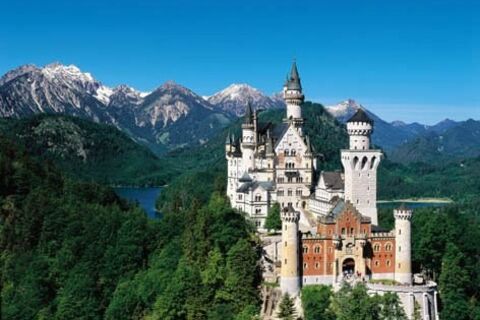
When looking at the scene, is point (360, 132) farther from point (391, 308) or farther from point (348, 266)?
point (391, 308)

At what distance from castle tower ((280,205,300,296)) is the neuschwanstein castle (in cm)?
10

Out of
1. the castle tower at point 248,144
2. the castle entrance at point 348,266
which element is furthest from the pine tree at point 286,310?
the castle tower at point 248,144

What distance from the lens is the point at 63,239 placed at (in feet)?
302

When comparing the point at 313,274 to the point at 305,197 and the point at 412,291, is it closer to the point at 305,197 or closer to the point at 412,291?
the point at 412,291

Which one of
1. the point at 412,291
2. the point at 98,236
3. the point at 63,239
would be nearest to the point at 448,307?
the point at 412,291

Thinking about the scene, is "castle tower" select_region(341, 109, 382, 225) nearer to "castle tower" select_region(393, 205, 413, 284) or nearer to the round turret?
the round turret

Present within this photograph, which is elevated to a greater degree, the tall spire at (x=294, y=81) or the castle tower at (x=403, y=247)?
the tall spire at (x=294, y=81)

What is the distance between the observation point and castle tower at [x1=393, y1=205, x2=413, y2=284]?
7144 centimetres

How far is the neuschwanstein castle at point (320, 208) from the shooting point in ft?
228

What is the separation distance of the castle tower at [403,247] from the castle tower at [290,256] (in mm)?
10956

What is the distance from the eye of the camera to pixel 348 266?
72.2 meters

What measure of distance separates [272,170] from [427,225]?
21.4 metres

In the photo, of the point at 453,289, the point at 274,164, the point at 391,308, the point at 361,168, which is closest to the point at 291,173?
the point at 274,164

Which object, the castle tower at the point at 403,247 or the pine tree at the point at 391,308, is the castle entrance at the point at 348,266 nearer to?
the castle tower at the point at 403,247
